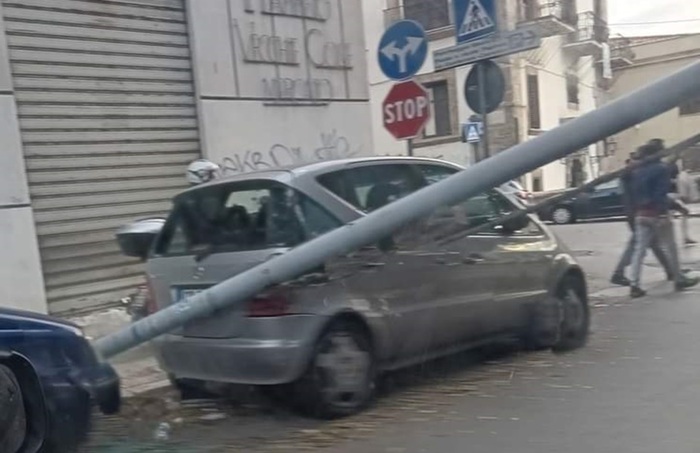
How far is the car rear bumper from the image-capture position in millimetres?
4816

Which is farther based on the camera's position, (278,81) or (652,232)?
(278,81)

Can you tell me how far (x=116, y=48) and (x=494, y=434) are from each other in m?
6.77

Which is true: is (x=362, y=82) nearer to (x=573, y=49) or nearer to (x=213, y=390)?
(x=573, y=49)

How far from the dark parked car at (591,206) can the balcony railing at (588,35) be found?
1849mm

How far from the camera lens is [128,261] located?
9.47 m

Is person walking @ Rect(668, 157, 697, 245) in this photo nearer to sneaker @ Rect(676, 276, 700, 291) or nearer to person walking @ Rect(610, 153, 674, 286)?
person walking @ Rect(610, 153, 674, 286)

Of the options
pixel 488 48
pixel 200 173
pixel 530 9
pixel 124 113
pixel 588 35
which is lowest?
pixel 200 173

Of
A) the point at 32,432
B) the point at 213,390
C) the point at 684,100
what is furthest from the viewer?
the point at 213,390

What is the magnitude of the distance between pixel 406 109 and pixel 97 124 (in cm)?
349

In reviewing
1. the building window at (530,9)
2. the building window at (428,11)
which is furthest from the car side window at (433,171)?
the building window at (428,11)

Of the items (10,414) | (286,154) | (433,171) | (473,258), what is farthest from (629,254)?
(10,414)

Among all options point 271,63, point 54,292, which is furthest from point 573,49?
point 54,292

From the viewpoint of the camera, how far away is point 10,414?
3.84 m

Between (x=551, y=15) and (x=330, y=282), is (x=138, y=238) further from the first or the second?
(x=551, y=15)
